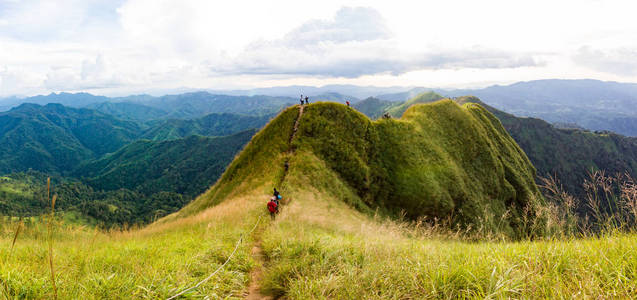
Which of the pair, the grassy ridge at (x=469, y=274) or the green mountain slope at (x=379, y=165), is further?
the green mountain slope at (x=379, y=165)

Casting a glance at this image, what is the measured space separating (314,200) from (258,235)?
10.9 meters

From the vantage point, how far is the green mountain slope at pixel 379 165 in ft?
87.4

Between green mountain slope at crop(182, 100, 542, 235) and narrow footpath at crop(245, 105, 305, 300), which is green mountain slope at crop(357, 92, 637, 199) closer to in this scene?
green mountain slope at crop(182, 100, 542, 235)

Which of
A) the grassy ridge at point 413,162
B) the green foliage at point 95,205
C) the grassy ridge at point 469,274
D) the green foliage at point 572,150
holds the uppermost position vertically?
the grassy ridge at point 469,274

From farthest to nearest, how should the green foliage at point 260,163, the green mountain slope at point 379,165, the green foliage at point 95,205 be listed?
the green foliage at point 95,205, the green mountain slope at point 379,165, the green foliage at point 260,163

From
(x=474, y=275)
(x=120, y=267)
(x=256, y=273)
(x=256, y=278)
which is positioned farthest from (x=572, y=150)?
(x=120, y=267)

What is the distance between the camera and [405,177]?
33469 millimetres

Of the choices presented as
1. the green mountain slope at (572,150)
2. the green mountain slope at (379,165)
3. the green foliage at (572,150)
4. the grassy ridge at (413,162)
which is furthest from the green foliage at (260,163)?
the green mountain slope at (572,150)

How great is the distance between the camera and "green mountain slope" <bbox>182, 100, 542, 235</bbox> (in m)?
26.6

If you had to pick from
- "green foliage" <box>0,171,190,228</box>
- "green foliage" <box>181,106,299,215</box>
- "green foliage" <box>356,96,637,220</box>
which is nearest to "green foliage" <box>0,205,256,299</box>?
"green foliage" <box>181,106,299,215</box>

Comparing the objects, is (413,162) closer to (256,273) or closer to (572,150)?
(256,273)

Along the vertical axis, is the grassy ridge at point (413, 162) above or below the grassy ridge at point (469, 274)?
below

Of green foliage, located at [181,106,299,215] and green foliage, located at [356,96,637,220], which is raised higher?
green foliage, located at [181,106,299,215]

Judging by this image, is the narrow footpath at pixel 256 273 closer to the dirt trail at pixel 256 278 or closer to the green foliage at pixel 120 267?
the dirt trail at pixel 256 278
